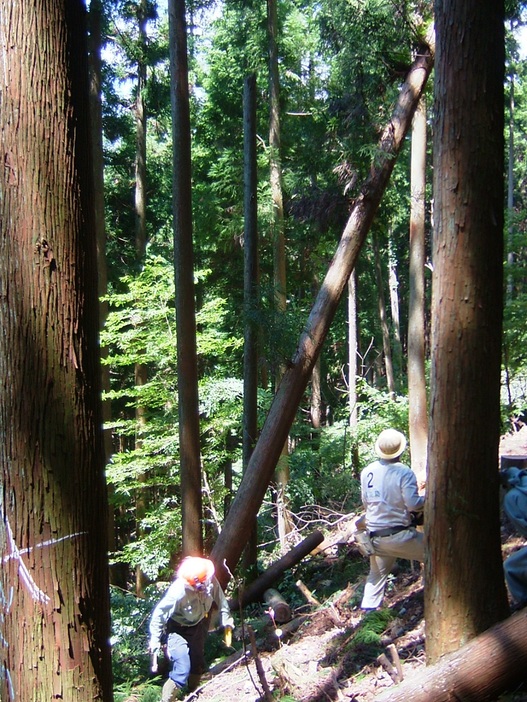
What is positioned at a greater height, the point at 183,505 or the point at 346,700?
the point at 183,505

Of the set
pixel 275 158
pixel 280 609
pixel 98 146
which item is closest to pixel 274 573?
pixel 280 609

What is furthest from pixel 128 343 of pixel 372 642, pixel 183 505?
pixel 372 642

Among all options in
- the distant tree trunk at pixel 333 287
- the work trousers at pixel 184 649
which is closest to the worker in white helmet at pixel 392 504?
the work trousers at pixel 184 649

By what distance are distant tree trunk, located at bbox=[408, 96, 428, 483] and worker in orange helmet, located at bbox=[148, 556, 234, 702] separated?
284 inches

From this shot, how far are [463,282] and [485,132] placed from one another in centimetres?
110

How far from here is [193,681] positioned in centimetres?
768

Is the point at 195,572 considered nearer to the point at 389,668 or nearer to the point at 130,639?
the point at 389,668

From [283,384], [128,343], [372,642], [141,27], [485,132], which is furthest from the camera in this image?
[141,27]

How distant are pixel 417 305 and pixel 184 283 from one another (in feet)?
21.4

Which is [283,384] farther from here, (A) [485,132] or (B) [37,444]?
(B) [37,444]

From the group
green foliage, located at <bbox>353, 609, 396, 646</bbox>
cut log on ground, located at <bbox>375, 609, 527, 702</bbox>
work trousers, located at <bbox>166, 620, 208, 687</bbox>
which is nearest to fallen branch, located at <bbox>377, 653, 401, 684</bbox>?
green foliage, located at <bbox>353, 609, 396, 646</bbox>

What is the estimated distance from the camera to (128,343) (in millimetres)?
14492

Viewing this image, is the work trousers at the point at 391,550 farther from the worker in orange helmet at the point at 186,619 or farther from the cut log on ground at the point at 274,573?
the cut log on ground at the point at 274,573

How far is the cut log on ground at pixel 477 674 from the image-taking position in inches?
165
